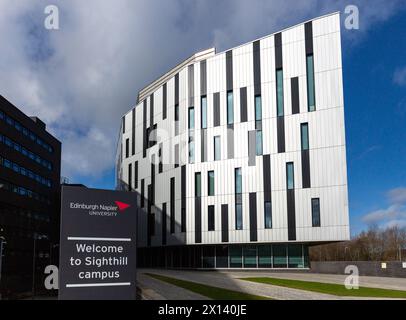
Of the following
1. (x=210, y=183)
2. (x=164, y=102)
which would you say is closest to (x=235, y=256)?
(x=210, y=183)

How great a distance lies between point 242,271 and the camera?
152 feet

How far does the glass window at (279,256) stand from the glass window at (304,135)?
10.5 meters

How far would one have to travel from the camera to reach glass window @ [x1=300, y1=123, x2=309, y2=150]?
4403cm

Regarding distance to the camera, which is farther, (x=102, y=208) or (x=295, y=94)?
(x=295, y=94)

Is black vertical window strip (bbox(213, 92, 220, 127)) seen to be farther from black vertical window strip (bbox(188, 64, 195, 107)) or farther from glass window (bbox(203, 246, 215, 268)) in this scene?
glass window (bbox(203, 246, 215, 268))

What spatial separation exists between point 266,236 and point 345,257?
4110 cm

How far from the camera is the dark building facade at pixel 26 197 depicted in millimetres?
65312

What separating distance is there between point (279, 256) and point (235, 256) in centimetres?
491

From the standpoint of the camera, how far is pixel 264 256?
4609 centimetres

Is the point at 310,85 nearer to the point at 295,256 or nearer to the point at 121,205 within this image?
the point at 295,256

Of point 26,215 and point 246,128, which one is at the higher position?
point 246,128

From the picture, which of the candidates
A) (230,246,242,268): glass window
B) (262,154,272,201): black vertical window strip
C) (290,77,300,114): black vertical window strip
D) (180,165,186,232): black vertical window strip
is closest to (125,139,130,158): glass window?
(180,165,186,232): black vertical window strip
